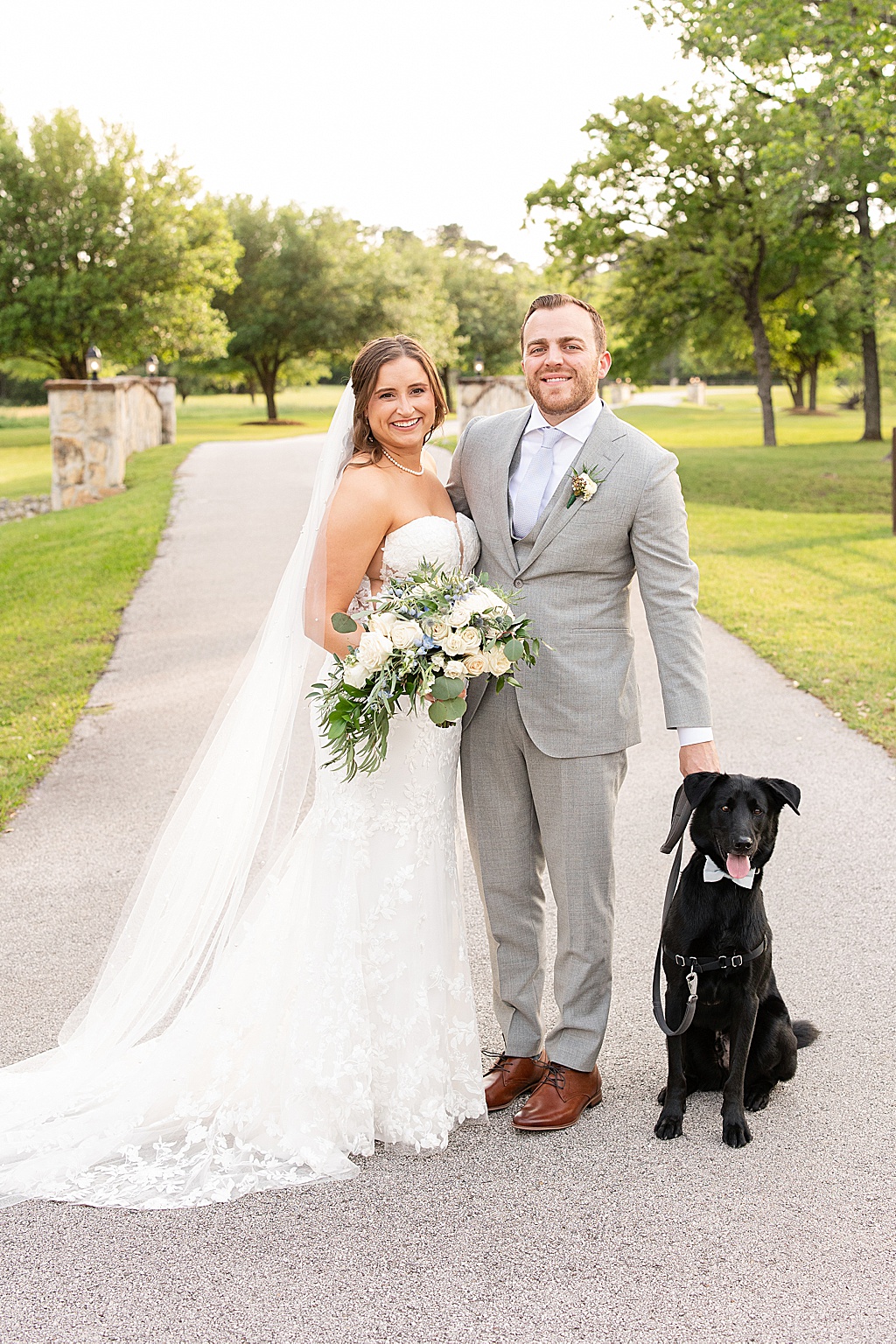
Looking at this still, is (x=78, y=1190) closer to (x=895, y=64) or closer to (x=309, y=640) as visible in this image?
(x=309, y=640)

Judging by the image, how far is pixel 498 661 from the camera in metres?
3.21

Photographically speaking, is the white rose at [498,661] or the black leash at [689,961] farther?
the black leash at [689,961]

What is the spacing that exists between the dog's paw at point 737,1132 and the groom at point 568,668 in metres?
0.43

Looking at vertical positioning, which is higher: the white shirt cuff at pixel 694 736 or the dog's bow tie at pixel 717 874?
the white shirt cuff at pixel 694 736

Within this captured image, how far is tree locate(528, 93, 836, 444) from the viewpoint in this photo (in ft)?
92.1

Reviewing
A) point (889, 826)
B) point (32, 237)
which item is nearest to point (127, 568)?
point (889, 826)

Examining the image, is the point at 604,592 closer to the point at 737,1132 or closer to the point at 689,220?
the point at 737,1132

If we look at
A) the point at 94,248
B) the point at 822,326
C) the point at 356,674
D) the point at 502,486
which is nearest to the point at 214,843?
the point at 356,674

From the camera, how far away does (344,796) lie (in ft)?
11.9

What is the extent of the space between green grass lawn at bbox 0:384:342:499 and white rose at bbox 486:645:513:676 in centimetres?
2507

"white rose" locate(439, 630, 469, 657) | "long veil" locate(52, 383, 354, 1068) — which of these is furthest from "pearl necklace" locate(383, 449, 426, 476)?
"white rose" locate(439, 630, 469, 657)

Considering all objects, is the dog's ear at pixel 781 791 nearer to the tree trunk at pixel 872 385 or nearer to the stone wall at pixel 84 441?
the stone wall at pixel 84 441

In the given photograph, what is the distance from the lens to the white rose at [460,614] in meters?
3.14

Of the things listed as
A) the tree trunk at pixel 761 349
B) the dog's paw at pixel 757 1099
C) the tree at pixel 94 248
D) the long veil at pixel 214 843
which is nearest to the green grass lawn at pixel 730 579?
the long veil at pixel 214 843
